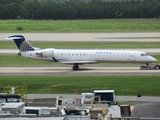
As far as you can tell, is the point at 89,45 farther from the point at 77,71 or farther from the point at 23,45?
the point at 77,71

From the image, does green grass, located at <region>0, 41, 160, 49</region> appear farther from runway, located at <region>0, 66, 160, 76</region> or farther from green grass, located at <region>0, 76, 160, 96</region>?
green grass, located at <region>0, 76, 160, 96</region>

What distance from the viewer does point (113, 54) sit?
88000 mm

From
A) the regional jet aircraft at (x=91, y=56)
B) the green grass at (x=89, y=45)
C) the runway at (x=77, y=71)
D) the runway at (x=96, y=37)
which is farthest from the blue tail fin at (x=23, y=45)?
the runway at (x=96, y=37)

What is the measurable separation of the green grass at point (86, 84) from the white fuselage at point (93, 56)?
11623mm

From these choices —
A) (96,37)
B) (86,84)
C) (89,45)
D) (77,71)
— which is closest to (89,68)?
(77,71)

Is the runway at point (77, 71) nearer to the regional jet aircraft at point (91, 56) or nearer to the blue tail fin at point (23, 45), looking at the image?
the regional jet aircraft at point (91, 56)

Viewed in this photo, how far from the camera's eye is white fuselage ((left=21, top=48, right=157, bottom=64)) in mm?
87750

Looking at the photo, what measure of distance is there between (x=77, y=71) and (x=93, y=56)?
4281mm

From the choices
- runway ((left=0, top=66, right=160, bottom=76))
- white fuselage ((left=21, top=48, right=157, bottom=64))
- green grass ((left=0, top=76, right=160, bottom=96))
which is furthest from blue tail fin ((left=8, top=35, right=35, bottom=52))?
green grass ((left=0, top=76, right=160, bottom=96))

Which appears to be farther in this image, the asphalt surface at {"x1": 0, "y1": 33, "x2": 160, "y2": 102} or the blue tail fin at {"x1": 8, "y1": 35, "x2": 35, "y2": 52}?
the blue tail fin at {"x1": 8, "y1": 35, "x2": 35, "y2": 52}

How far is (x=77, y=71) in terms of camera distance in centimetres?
8506

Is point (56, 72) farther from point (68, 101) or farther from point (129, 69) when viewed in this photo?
point (68, 101)

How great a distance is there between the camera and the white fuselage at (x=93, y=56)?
87.8m

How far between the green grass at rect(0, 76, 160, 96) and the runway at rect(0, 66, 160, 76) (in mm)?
3648
